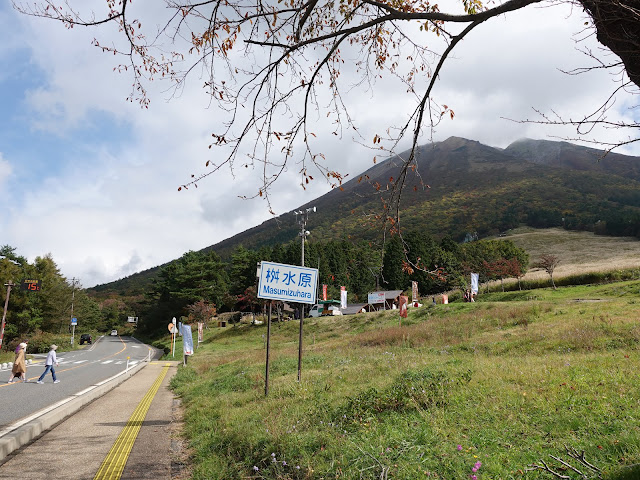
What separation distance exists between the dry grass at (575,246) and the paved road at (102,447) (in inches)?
2343

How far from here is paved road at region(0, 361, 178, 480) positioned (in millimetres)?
5469

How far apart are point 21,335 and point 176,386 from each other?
4829 centimetres

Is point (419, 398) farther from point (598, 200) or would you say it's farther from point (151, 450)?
point (598, 200)

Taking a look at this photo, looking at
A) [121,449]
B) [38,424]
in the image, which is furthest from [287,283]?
[38,424]

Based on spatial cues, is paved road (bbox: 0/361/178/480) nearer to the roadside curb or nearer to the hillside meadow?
the roadside curb

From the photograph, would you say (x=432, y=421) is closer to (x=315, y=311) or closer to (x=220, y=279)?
(x=315, y=311)

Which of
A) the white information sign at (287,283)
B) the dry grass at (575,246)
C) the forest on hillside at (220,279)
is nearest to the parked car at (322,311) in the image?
the forest on hillside at (220,279)

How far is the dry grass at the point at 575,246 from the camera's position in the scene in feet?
214

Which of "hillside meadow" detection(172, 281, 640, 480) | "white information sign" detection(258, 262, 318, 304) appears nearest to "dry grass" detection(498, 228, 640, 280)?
"hillside meadow" detection(172, 281, 640, 480)

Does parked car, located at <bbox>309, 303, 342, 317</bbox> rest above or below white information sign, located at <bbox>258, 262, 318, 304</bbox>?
below

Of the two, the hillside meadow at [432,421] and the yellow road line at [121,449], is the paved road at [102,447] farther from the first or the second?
the hillside meadow at [432,421]

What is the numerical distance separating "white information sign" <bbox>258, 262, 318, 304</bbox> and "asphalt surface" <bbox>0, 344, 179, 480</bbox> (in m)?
3.59

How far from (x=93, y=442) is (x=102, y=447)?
19.4 inches

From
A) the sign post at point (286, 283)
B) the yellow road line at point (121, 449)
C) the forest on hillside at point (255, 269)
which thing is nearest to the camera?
the yellow road line at point (121, 449)
